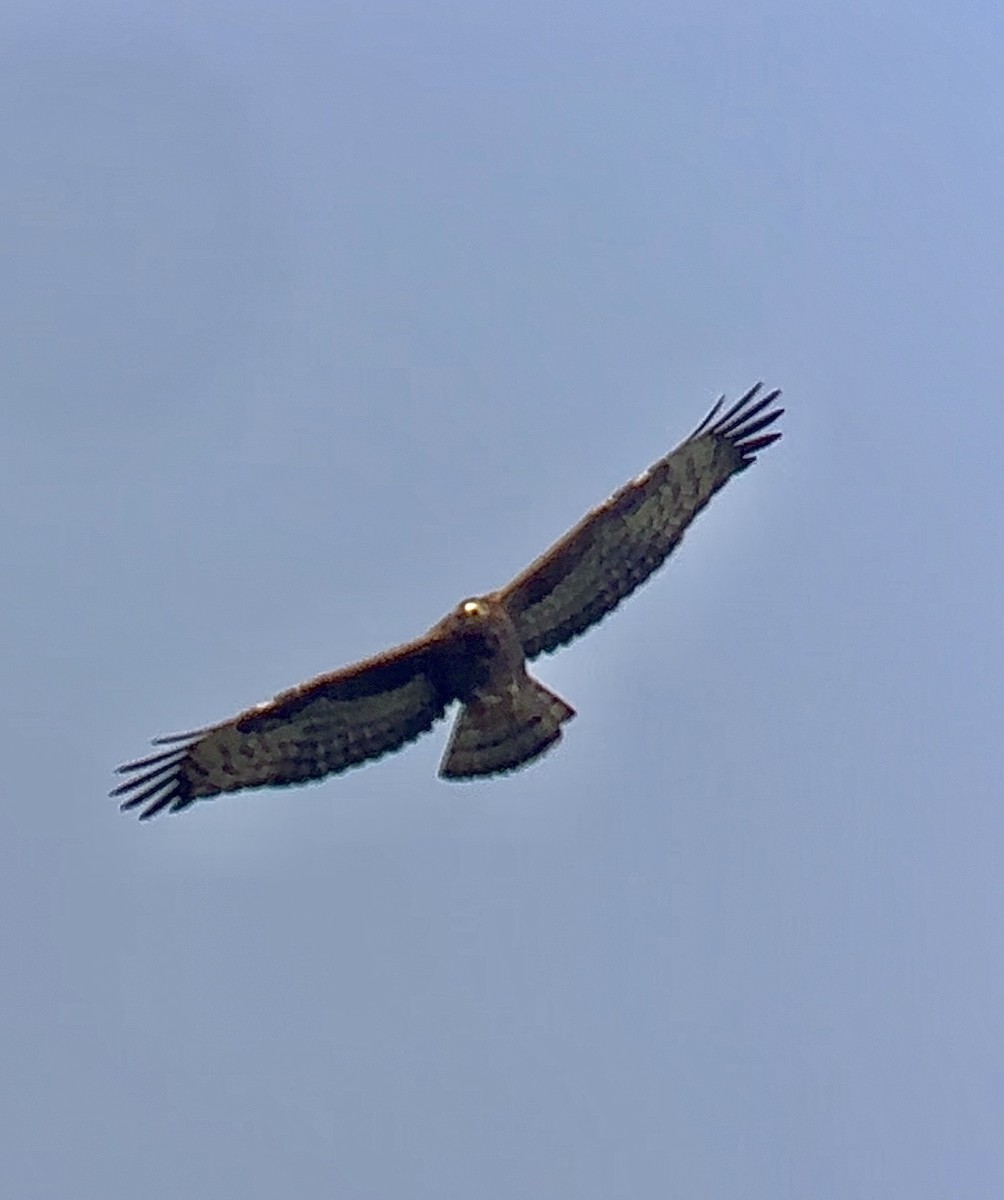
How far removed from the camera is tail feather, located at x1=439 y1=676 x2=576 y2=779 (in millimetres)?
15727

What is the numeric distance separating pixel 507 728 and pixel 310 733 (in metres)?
1.37

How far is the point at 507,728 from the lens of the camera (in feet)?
51.8

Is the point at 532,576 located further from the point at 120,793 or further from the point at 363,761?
the point at 120,793

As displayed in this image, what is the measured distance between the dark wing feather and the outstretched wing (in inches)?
33.9

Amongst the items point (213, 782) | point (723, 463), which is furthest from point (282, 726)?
point (723, 463)

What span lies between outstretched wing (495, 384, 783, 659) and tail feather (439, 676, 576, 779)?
1.52ft

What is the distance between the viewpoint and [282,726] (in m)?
15.8

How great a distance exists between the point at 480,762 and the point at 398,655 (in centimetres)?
106

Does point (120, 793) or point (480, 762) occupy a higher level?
point (120, 793)

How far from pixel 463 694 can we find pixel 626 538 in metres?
1.64

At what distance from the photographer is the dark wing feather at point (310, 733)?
613 inches

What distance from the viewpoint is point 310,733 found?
15.9 m

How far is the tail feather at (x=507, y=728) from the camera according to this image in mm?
15727

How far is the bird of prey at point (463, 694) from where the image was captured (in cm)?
1550
